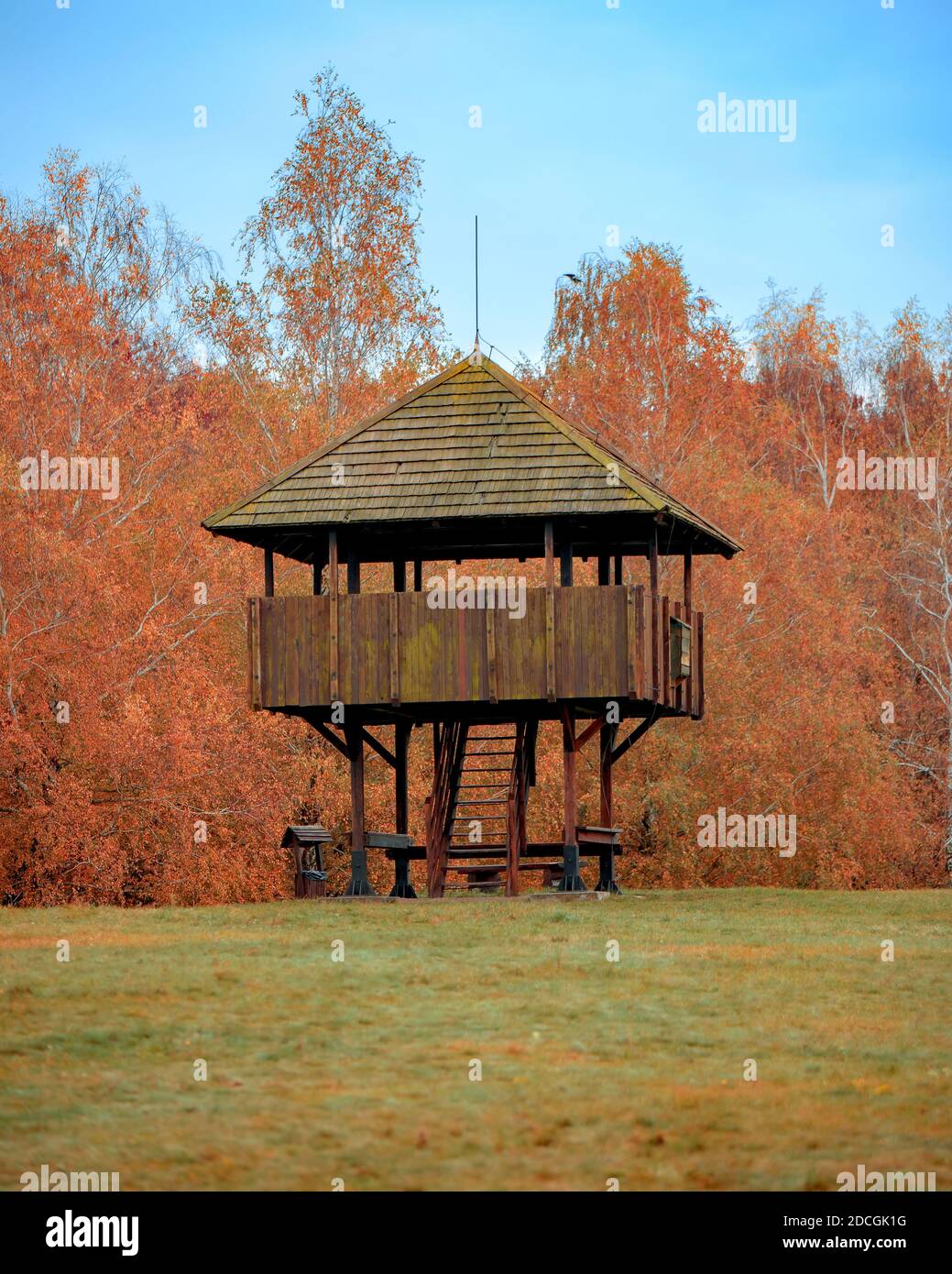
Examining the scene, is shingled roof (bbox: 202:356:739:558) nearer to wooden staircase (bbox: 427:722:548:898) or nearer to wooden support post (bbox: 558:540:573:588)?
wooden support post (bbox: 558:540:573:588)

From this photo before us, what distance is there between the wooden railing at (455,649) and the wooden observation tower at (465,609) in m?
0.02

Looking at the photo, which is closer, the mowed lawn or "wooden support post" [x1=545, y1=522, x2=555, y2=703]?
the mowed lawn

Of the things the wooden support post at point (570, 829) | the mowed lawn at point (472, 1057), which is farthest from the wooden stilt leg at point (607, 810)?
the mowed lawn at point (472, 1057)

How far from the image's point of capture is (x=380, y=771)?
1513 inches

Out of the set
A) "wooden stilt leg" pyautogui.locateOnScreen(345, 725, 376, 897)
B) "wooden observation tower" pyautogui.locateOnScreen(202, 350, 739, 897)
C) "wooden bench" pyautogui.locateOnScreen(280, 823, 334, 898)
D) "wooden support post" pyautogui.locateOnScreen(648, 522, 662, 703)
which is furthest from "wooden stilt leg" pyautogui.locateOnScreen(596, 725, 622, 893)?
"wooden bench" pyautogui.locateOnScreen(280, 823, 334, 898)

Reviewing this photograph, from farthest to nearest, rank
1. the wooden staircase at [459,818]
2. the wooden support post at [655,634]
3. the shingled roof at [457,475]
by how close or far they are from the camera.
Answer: the wooden staircase at [459,818]
the wooden support post at [655,634]
the shingled roof at [457,475]

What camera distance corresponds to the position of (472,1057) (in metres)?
11.7

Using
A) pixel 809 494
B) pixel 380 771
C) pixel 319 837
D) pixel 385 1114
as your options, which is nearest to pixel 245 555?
pixel 380 771

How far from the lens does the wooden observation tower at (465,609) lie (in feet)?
78.9

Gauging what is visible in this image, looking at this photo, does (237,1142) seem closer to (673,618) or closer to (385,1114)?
(385,1114)

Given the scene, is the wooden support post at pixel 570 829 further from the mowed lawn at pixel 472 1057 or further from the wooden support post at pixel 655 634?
the mowed lawn at pixel 472 1057

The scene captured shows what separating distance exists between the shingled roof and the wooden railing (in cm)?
114

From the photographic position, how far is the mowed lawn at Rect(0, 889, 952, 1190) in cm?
913
